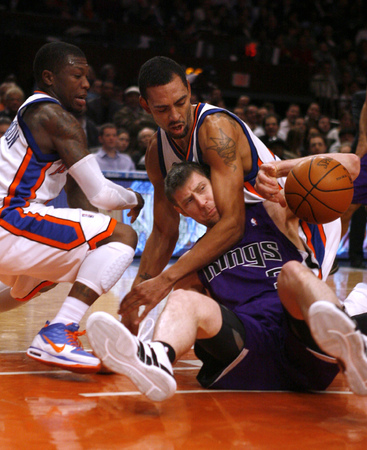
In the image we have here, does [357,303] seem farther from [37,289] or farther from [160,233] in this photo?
[37,289]

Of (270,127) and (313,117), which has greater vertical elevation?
(313,117)

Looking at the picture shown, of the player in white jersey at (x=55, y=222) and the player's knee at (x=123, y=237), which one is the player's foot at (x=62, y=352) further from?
the player's knee at (x=123, y=237)

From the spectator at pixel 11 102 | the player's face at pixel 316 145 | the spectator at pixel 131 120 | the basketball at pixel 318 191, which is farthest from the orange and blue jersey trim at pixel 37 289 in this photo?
the player's face at pixel 316 145

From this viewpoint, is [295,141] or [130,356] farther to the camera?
[295,141]

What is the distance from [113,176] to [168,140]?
4551 millimetres

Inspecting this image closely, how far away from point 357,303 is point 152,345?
1.48 meters

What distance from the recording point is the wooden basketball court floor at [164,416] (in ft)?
7.68

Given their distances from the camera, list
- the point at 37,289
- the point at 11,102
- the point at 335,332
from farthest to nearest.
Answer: the point at 11,102 → the point at 37,289 → the point at 335,332

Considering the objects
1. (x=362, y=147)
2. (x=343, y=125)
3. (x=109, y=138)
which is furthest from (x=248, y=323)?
(x=343, y=125)

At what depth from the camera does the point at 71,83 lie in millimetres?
3918

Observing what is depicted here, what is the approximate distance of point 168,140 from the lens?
4.04 meters

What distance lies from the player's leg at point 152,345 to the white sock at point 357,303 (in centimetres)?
Answer: 114

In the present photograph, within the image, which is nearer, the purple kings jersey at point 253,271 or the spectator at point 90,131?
the purple kings jersey at point 253,271

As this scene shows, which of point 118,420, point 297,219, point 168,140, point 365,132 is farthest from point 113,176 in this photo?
point 118,420
